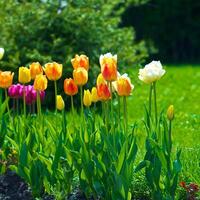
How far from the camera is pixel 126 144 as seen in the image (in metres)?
4.04

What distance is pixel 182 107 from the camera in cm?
989

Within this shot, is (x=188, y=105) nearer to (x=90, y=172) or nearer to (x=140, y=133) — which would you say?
(x=140, y=133)

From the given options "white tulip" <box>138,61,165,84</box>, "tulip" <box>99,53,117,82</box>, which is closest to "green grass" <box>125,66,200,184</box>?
"white tulip" <box>138,61,165,84</box>

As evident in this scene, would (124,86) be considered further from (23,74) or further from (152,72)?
(23,74)

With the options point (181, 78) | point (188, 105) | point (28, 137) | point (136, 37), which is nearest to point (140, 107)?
point (188, 105)

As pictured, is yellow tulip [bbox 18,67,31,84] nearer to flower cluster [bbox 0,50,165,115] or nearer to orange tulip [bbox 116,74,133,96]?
flower cluster [bbox 0,50,165,115]

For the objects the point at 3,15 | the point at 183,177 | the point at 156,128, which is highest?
the point at 3,15

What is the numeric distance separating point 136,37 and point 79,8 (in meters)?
10.4

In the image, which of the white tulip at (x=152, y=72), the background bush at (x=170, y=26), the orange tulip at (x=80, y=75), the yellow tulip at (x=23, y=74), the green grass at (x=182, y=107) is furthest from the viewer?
the background bush at (x=170, y=26)

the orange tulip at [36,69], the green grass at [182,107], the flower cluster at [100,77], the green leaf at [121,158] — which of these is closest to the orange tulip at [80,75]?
the flower cluster at [100,77]

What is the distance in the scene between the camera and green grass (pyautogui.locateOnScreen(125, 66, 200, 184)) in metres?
4.93

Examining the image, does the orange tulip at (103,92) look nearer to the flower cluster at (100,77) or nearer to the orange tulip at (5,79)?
the flower cluster at (100,77)

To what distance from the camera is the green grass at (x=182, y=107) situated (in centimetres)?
493

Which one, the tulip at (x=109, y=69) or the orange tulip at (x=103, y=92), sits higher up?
the tulip at (x=109, y=69)
